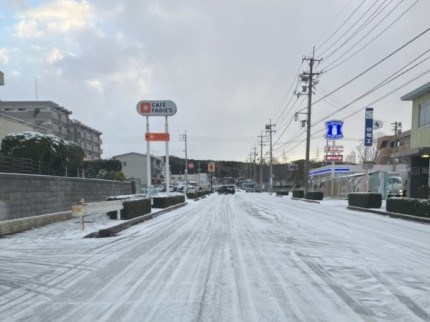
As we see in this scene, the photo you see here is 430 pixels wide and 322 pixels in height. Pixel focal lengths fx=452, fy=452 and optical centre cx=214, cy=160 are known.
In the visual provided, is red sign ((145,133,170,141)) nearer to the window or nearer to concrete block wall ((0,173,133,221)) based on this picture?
concrete block wall ((0,173,133,221))

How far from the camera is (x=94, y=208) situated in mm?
16484

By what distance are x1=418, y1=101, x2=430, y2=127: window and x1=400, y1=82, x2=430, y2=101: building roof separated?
2.51ft

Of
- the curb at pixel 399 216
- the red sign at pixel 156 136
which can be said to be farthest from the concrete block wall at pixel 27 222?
the curb at pixel 399 216

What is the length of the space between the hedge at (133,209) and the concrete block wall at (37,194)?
2.72 m

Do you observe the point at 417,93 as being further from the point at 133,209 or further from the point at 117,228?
the point at 117,228

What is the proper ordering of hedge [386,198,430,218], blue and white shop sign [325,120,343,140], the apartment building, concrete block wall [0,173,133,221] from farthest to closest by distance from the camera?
the apartment building < blue and white shop sign [325,120,343,140] < hedge [386,198,430,218] < concrete block wall [0,173,133,221]

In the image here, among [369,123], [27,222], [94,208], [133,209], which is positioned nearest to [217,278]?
[94,208]

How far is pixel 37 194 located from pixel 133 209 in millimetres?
3962

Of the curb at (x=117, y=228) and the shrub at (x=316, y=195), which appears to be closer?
the curb at (x=117, y=228)

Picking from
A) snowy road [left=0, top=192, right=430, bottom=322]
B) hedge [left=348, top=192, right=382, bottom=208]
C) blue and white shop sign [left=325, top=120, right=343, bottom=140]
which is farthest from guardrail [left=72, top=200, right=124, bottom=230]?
blue and white shop sign [left=325, top=120, right=343, bottom=140]

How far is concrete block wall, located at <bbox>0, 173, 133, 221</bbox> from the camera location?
51.9ft

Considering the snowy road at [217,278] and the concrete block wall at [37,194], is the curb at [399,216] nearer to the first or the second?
the snowy road at [217,278]

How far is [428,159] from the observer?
3144cm

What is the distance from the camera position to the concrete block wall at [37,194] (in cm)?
1583
